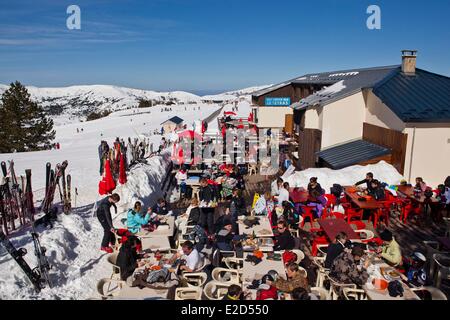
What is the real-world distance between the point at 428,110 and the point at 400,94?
→ 166 centimetres

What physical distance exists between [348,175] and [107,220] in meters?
9.13

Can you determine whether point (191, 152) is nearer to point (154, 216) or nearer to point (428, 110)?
point (154, 216)

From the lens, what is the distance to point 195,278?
679 cm

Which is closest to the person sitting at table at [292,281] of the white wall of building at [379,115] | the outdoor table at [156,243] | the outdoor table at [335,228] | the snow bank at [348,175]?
the outdoor table at [335,228]

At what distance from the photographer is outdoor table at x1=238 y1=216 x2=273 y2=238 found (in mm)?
8117

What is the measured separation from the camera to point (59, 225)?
891 centimetres

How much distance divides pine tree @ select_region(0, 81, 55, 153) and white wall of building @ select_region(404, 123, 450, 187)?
136 ft

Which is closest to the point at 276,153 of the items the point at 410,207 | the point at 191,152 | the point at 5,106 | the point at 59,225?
the point at 191,152

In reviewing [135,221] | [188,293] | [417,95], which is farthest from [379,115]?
[188,293]

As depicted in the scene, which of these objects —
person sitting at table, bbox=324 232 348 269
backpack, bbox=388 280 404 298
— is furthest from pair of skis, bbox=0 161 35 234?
backpack, bbox=388 280 404 298

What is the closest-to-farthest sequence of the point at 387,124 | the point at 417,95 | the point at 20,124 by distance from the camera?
the point at 417,95 → the point at 387,124 → the point at 20,124

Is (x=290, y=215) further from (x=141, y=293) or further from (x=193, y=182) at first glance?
(x=193, y=182)

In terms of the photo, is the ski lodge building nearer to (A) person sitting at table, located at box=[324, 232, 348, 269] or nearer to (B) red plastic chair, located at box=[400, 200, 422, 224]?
(B) red plastic chair, located at box=[400, 200, 422, 224]

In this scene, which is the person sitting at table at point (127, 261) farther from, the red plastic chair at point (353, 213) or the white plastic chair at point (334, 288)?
the red plastic chair at point (353, 213)
